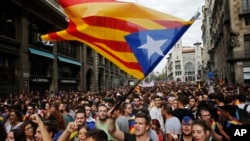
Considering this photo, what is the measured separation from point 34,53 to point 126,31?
65.6 feet

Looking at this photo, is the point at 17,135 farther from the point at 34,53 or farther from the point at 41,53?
the point at 41,53

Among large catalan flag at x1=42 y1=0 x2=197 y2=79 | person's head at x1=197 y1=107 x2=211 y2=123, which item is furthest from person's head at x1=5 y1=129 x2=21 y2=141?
person's head at x1=197 y1=107 x2=211 y2=123

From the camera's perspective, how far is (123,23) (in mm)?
5754

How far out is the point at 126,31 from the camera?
571 centimetres

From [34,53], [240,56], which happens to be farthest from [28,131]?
Answer: [240,56]

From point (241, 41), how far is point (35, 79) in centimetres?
2315

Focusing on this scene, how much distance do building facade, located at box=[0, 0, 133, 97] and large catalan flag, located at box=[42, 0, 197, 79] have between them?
15658mm

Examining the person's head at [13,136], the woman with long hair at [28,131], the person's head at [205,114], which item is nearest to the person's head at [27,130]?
the woman with long hair at [28,131]

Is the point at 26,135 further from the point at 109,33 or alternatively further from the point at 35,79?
the point at 35,79

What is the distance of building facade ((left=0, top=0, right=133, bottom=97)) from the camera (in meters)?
21.3

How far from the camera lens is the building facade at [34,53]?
21288 mm

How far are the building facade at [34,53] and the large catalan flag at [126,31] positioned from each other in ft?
51.4

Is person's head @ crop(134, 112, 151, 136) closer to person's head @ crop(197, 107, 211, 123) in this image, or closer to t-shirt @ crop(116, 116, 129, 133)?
person's head @ crop(197, 107, 211, 123)

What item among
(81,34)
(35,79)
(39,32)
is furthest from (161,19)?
(39,32)
